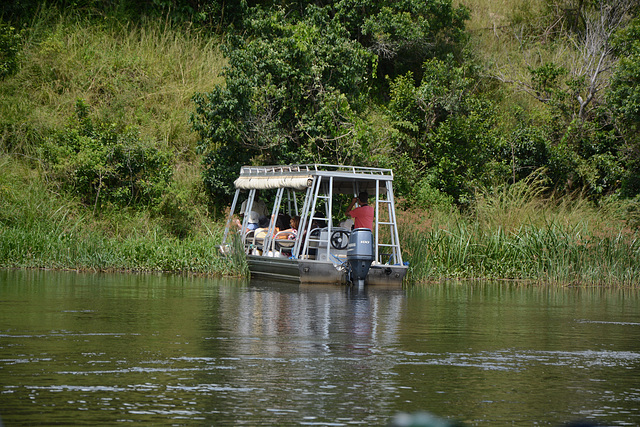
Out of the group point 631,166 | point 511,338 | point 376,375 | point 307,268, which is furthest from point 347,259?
point 631,166

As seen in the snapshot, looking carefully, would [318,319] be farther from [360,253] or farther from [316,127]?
[316,127]

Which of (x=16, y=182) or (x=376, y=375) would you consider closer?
(x=376, y=375)

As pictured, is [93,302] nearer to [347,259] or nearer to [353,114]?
[347,259]

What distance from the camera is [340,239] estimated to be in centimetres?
2067

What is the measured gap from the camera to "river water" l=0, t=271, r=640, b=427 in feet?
23.6

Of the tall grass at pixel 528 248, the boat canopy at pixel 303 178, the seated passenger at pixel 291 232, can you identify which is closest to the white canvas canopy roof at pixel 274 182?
the boat canopy at pixel 303 178

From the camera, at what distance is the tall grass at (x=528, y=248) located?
72.7 feet

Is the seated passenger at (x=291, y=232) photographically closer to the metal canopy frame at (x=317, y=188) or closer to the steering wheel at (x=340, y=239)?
the metal canopy frame at (x=317, y=188)

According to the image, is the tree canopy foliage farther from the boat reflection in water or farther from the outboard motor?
the boat reflection in water

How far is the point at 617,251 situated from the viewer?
72.9 ft

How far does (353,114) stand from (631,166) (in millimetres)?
9188

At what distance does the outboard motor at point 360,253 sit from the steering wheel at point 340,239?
0.92 meters

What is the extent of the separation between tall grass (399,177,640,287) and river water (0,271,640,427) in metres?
5.59

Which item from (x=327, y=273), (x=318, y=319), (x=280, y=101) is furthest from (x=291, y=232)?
(x=318, y=319)
